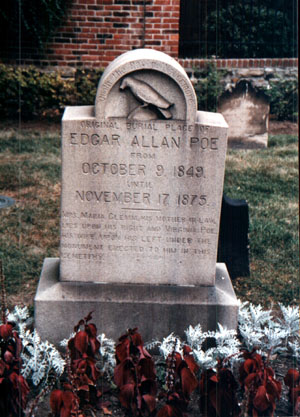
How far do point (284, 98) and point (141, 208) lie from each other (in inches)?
295

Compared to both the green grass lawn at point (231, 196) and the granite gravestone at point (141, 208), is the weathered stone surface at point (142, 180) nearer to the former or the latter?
the granite gravestone at point (141, 208)

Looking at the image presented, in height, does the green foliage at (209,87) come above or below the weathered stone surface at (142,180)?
above

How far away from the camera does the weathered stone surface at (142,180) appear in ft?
14.8

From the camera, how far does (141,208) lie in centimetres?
471

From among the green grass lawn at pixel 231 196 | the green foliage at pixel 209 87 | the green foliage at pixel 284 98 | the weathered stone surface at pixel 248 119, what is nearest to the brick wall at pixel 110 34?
the green foliage at pixel 209 87

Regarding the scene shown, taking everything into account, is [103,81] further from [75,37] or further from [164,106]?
[75,37]

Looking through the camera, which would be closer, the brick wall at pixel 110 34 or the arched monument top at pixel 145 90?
the arched monument top at pixel 145 90

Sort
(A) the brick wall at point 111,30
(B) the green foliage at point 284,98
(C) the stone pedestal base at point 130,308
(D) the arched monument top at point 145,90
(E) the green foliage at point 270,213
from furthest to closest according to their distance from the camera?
1. (B) the green foliage at point 284,98
2. (A) the brick wall at point 111,30
3. (E) the green foliage at point 270,213
4. (C) the stone pedestal base at point 130,308
5. (D) the arched monument top at point 145,90

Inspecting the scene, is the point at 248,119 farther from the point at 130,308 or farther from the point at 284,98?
the point at 130,308

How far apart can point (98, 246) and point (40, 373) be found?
3.36 ft

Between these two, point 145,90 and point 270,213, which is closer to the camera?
point 145,90

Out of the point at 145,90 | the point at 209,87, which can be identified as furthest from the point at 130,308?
the point at 209,87

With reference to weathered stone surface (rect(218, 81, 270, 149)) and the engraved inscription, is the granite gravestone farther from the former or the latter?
weathered stone surface (rect(218, 81, 270, 149))

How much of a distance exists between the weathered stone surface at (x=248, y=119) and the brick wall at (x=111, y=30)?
1821 millimetres
